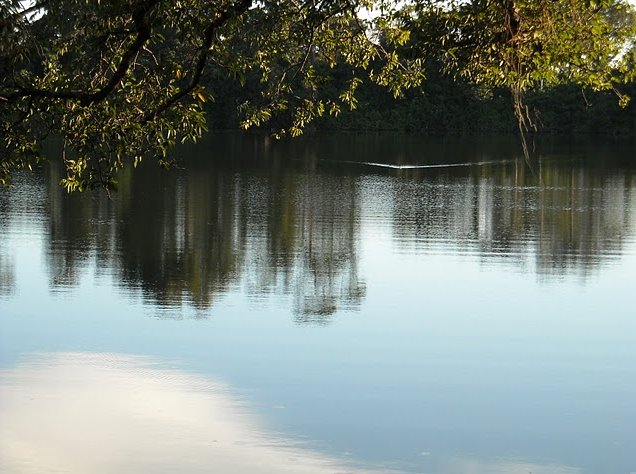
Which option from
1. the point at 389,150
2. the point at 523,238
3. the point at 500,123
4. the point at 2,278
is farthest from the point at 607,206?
the point at 500,123

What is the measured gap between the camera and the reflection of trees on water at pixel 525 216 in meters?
22.4

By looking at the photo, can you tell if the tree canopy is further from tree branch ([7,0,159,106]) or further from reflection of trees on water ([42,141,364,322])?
reflection of trees on water ([42,141,364,322])

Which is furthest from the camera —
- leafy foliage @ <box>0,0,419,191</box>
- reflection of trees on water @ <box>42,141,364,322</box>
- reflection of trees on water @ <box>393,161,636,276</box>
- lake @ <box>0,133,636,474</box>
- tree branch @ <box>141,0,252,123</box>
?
reflection of trees on water @ <box>393,161,636,276</box>

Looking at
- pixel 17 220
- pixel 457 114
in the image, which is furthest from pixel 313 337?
pixel 457 114

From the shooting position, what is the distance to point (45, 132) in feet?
36.7

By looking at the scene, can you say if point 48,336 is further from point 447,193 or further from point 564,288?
point 447,193

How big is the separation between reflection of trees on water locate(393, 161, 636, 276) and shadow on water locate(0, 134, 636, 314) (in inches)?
1.6

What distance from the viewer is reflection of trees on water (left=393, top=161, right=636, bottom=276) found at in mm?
22359

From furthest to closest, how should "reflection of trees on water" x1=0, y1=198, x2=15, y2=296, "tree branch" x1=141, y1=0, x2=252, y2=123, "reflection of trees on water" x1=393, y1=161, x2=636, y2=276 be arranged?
"reflection of trees on water" x1=393, y1=161, x2=636, y2=276
"reflection of trees on water" x1=0, y1=198, x2=15, y2=296
"tree branch" x1=141, y1=0, x2=252, y2=123

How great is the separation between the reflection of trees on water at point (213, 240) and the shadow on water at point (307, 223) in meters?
0.03

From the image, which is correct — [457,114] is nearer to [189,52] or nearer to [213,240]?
[213,240]

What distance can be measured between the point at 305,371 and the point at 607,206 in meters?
19.5

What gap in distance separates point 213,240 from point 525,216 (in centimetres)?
846

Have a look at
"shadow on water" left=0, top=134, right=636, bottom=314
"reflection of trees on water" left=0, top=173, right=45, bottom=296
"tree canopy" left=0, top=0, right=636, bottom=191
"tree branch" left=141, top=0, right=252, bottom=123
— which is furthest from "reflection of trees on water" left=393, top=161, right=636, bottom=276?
"tree branch" left=141, top=0, right=252, bottom=123
